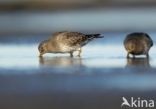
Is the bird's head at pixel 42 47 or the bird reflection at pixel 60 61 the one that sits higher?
the bird's head at pixel 42 47

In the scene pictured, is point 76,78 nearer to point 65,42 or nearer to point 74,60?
point 74,60

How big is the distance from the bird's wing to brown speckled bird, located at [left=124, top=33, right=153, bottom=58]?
13cm

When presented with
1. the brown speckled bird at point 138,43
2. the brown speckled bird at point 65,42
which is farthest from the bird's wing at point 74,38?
the brown speckled bird at point 138,43

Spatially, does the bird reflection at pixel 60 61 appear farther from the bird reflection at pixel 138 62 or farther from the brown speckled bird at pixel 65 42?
the bird reflection at pixel 138 62

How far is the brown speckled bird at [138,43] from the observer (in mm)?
2586

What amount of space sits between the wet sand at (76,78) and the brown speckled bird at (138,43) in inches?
0.7

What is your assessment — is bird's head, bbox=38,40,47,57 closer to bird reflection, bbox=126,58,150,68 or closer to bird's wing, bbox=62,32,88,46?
bird's wing, bbox=62,32,88,46

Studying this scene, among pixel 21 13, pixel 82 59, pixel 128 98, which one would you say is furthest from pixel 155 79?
pixel 21 13

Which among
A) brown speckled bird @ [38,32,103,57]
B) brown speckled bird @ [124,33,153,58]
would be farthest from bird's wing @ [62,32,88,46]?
brown speckled bird @ [124,33,153,58]

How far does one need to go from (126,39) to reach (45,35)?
233mm

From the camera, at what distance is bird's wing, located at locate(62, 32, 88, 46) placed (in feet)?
8.62

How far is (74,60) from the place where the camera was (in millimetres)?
2656

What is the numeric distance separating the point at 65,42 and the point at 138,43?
0.79 feet

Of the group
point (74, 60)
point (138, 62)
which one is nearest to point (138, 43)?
point (138, 62)
